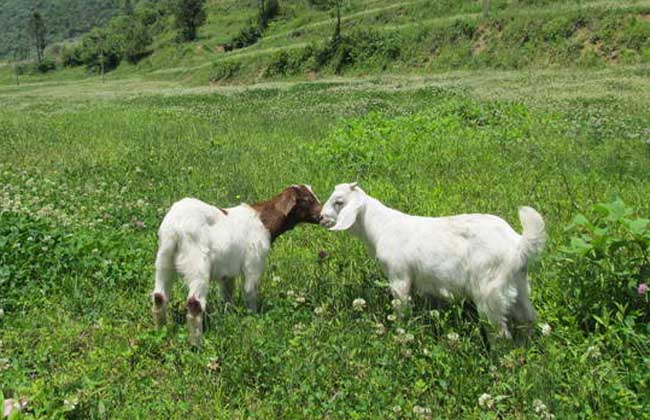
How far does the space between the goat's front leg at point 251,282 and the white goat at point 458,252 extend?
0.81 meters

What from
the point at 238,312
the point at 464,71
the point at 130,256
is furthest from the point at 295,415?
the point at 464,71

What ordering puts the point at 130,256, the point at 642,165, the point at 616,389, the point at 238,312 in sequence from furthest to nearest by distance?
the point at 642,165 → the point at 130,256 → the point at 238,312 → the point at 616,389

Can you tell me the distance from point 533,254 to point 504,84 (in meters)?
24.6

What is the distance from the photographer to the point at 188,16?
10200cm

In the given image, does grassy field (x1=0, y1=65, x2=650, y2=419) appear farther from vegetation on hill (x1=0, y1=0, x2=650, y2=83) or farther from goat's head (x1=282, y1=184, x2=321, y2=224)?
vegetation on hill (x1=0, y1=0, x2=650, y2=83)

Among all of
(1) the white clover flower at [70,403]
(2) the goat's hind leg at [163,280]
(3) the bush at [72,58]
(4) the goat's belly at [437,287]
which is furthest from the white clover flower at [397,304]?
(3) the bush at [72,58]

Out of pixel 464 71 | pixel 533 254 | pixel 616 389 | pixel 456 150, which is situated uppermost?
pixel 533 254

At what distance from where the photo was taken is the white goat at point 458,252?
13.3 ft

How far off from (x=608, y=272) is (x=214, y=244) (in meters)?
Answer: 3.23

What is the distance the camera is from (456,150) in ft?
35.8

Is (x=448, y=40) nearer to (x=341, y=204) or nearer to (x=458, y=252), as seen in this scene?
(x=341, y=204)

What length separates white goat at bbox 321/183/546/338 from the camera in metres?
4.04

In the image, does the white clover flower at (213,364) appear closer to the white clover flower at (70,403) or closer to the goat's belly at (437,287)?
the white clover flower at (70,403)

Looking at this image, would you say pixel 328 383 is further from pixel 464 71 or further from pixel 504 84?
pixel 464 71
